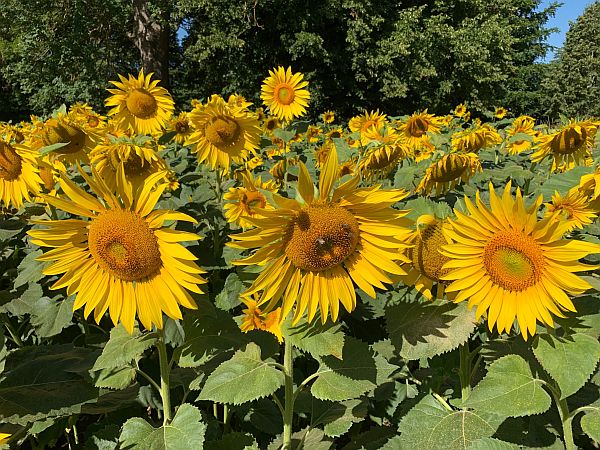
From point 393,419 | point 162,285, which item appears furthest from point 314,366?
point 162,285

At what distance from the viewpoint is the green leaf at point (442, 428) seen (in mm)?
1426

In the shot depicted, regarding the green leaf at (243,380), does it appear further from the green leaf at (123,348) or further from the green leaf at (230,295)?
the green leaf at (230,295)

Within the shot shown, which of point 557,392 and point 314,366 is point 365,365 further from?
point 314,366

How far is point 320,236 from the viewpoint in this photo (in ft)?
4.28

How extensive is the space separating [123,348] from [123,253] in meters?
0.31

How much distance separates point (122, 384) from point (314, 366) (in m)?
0.93

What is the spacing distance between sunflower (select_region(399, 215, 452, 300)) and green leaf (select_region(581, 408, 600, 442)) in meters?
0.46

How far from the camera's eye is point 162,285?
4.86ft

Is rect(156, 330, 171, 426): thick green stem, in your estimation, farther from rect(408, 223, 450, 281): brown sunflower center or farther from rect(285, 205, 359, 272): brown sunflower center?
rect(408, 223, 450, 281): brown sunflower center

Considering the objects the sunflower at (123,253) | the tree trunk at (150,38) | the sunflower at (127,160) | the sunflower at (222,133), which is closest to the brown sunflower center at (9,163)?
the sunflower at (127,160)

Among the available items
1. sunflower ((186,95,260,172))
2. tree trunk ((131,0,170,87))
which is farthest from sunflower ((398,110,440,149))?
tree trunk ((131,0,170,87))

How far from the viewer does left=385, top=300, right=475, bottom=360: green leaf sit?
4.37 ft

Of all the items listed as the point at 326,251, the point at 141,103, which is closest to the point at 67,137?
the point at 141,103

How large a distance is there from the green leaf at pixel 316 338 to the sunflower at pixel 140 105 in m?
3.03
